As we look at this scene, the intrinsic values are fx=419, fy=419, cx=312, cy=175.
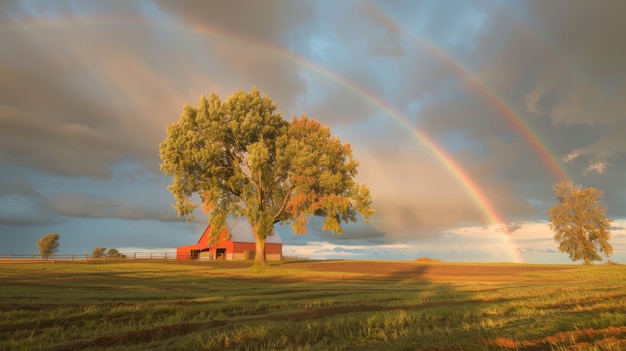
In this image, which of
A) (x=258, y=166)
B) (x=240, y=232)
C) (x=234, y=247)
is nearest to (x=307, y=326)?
(x=258, y=166)

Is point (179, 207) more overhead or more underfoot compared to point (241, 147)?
more underfoot

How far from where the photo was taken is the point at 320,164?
1925 inches

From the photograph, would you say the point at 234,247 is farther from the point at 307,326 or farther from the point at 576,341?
the point at 576,341

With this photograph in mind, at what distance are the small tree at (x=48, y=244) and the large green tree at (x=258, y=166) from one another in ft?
419

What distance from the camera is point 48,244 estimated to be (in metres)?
149

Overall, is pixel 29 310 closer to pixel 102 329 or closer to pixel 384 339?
pixel 102 329

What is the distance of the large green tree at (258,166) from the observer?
47.9 meters

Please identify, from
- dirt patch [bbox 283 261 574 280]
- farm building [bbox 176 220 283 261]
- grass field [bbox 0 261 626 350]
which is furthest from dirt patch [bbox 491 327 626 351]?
farm building [bbox 176 220 283 261]

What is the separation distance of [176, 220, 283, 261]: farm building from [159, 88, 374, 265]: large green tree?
111 ft

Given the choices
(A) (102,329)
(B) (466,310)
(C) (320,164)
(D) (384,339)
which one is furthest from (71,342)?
(C) (320,164)

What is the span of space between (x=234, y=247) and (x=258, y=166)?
154ft

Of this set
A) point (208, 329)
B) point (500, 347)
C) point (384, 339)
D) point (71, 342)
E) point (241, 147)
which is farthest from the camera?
point (241, 147)

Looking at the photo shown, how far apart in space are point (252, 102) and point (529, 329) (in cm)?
4617

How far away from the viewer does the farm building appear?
89.9 metres
